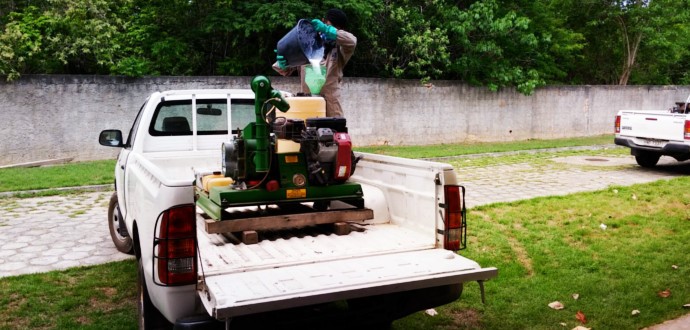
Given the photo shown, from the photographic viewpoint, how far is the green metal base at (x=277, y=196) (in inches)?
178

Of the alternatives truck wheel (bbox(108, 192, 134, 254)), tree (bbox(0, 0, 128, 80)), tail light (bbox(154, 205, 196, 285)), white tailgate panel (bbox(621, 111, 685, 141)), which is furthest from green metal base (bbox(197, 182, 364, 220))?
tree (bbox(0, 0, 128, 80))

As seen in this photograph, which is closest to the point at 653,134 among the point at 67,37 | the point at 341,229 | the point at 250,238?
the point at 341,229

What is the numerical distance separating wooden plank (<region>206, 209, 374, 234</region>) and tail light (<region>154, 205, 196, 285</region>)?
0.96 metres

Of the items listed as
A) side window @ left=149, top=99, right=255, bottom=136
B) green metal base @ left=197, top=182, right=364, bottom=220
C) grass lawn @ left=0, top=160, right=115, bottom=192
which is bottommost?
grass lawn @ left=0, top=160, right=115, bottom=192

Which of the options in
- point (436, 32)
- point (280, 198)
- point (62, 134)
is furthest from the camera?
point (436, 32)

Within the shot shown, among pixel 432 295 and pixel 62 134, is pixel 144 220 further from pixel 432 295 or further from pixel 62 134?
pixel 62 134

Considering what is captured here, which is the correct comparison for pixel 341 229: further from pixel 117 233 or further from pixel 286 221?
pixel 117 233

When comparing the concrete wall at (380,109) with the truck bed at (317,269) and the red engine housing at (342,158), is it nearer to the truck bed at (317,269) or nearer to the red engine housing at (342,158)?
the truck bed at (317,269)

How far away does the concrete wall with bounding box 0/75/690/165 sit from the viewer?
15414 millimetres

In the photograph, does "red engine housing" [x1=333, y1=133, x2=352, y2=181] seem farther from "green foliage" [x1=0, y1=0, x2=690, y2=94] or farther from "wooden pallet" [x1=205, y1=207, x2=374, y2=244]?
"green foliage" [x1=0, y1=0, x2=690, y2=94]

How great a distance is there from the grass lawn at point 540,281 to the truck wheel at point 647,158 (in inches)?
218

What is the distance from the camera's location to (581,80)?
29688 mm

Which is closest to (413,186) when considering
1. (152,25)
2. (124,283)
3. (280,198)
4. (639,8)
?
(280,198)

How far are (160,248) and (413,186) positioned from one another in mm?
2012
